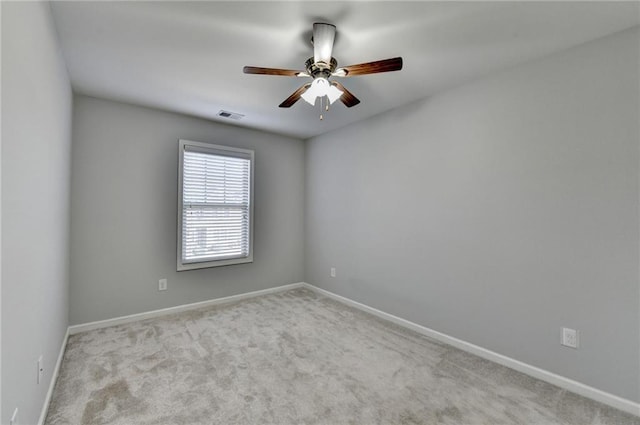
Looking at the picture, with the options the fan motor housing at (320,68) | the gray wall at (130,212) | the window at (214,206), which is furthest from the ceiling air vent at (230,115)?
the fan motor housing at (320,68)

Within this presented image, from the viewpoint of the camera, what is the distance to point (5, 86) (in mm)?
1115

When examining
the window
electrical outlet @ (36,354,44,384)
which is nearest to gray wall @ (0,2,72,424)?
electrical outlet @ (36,354,44,384)

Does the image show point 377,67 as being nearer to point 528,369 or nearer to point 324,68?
point 324,68

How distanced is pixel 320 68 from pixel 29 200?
1832mm

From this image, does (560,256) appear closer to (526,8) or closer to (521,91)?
(521,91)

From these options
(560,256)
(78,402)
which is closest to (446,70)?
(560,256)

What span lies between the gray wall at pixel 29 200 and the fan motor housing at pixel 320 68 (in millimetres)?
1474

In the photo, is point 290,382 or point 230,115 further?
point 230,115

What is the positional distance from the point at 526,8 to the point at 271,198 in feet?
11.4

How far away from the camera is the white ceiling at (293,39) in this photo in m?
1.75

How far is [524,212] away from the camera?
2311 millimetres

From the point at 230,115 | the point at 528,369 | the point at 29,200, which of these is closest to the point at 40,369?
the point at 29,200

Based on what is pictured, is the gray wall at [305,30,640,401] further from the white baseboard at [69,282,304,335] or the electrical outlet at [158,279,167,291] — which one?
the electrical outlet at [158,279,167,291]

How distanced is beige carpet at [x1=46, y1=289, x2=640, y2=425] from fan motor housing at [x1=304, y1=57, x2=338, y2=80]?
2.22 meters
